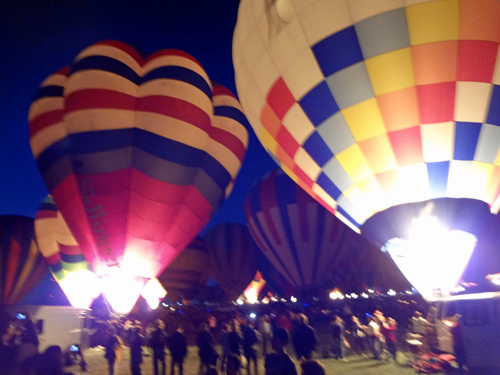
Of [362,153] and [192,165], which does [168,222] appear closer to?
[192,165]

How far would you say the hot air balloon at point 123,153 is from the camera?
6.93 m

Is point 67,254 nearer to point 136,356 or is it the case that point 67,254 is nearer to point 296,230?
point 136,356

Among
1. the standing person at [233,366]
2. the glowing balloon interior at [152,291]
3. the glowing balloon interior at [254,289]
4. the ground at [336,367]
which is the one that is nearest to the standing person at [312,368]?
the standing person at [233,366]

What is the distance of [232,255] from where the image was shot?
57.5 feet

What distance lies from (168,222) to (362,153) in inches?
190

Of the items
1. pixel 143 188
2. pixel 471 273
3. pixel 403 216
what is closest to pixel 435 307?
pixel 403 216

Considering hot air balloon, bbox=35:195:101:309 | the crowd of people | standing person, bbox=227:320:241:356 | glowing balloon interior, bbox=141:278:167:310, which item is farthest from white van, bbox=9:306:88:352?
standing person, bbox=227:320:241:356

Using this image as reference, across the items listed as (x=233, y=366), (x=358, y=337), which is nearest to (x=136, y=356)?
(x=233, y=366)

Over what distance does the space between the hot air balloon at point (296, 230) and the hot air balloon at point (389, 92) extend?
759 cm

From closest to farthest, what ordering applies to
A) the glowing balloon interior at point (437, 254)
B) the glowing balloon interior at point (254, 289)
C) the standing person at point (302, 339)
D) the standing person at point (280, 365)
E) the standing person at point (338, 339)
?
the standing person at point (280, 365) → the glowing balloon interior at point (437, 254) → the standing person at point (302, 339) → the standing person at point (338, 339) → the glowing balloon interior at point (254, 289)

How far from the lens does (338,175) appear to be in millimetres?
4461

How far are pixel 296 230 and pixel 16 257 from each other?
35.4ft

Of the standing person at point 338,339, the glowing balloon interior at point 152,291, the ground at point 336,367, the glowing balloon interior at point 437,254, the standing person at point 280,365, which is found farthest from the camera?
the glowing balloon interior at point 152,291

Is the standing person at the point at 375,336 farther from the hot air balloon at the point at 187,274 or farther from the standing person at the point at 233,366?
the hot air balloon at the point at 187,274
